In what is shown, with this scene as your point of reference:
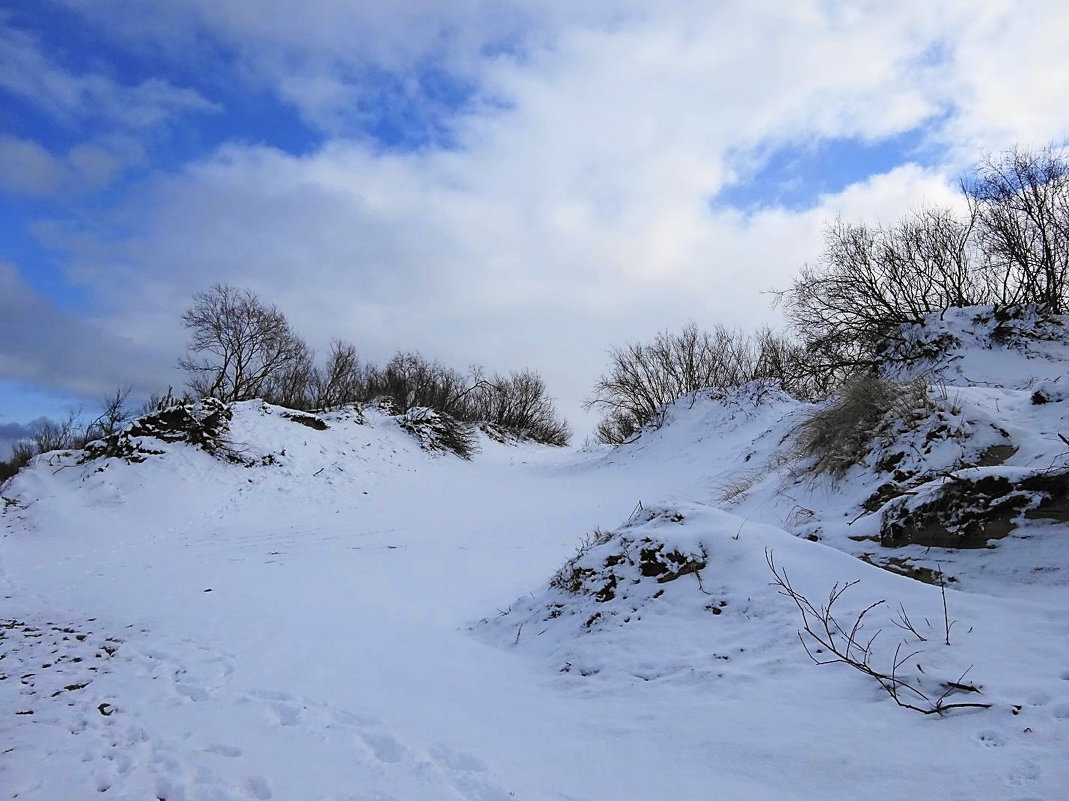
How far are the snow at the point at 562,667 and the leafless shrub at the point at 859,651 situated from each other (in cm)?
6

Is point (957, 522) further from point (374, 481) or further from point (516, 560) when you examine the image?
point (374, 481)

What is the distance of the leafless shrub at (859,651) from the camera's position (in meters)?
2.68

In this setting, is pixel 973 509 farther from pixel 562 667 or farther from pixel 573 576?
pixel 562 667

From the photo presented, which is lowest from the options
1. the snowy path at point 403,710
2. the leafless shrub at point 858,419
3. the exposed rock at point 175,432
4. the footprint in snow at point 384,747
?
the footprint in snow at point 384,747

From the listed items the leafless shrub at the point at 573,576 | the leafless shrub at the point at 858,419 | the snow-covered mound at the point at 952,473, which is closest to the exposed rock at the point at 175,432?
the leafless shrub at the point at 573,576

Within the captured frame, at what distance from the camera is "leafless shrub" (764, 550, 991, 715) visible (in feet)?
8.79

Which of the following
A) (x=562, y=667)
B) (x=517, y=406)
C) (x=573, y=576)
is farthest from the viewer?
(x=517, y=406)

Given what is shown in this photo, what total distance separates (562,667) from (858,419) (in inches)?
210

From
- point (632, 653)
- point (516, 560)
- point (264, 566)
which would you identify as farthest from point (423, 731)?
point (264, 566)

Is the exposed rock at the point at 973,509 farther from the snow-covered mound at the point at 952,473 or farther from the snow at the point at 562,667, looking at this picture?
the snow at the point at 562,667

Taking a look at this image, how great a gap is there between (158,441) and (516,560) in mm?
11022

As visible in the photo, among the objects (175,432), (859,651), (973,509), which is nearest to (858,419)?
(973,509)

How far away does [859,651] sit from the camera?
10.6 feet

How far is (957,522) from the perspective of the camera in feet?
14.6
